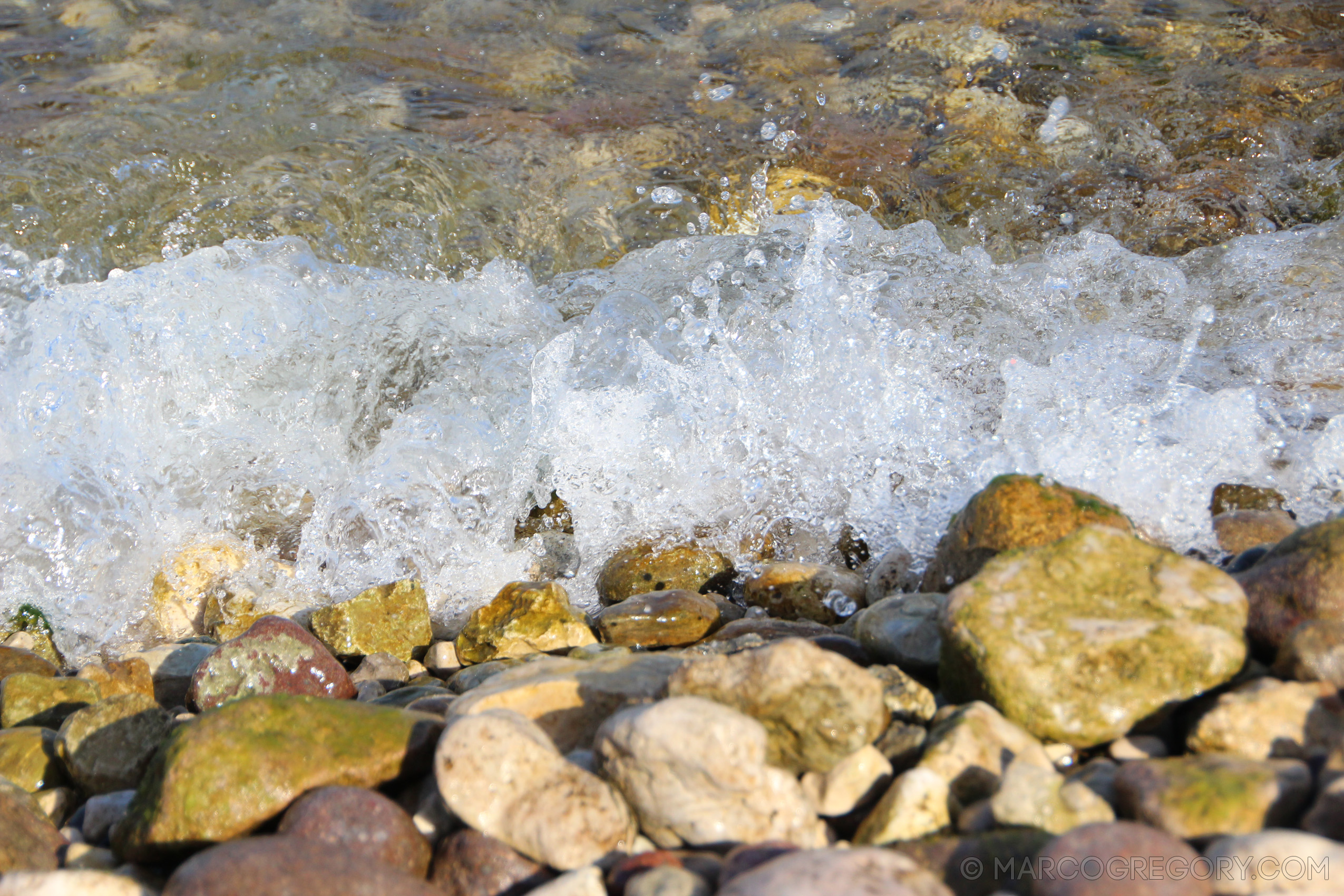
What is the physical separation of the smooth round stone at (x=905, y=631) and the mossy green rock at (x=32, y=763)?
178 cm

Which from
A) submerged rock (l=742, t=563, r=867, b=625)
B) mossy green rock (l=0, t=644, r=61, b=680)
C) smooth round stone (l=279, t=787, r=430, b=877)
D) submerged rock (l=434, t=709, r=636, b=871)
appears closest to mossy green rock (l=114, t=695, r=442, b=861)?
smooth round stone (l=279, t=787, r=430, b=877)

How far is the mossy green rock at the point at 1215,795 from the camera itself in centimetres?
129

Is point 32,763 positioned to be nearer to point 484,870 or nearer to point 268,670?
point 268,670

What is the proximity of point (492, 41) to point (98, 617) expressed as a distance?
15.1 ft

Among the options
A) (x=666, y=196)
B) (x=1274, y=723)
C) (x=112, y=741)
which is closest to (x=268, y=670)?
(x=112, y=741)

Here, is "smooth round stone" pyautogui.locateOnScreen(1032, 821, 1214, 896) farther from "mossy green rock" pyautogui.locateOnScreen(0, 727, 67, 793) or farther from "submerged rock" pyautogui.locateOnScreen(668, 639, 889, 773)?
"mossy green rock" pyautogui.locateOnScreen(0, 727, 67, 793)

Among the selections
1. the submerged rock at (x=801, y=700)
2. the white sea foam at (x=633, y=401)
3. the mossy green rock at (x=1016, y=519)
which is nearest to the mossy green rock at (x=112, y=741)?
the white sea foam at (x=633, y=401)

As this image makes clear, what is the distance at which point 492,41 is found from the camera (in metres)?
6.25

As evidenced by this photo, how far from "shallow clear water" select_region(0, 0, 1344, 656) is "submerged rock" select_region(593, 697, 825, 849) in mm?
1456

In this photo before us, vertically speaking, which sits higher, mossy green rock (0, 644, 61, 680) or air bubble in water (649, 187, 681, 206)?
air bubble in water (649, 187, 681, 206)

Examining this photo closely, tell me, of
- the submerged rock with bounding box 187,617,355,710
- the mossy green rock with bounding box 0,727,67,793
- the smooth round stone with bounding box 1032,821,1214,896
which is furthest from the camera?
the submerged rock with bounding box 187,617,355,710

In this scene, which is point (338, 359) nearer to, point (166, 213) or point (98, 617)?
point (98, 617)

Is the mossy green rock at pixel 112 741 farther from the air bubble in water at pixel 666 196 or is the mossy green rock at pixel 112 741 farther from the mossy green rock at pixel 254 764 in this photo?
the air bubble in water at pixel 666 196

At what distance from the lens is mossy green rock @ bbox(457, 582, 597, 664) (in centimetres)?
261
